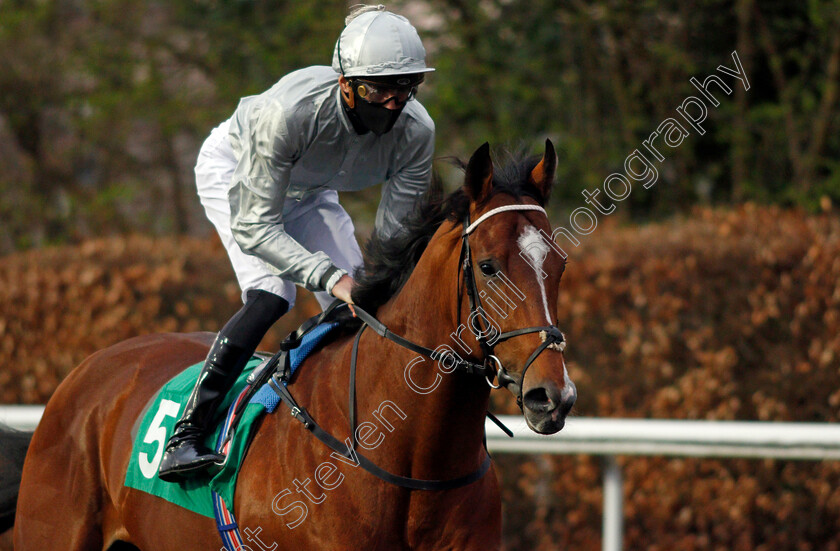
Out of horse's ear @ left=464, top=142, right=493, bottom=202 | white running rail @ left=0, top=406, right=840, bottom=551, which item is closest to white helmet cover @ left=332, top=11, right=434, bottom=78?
horse's ear @ left=464, top=142, right=493, bottom=202

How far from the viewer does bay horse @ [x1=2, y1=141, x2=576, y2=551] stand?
232 cm

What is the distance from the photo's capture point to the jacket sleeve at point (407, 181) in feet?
10.6

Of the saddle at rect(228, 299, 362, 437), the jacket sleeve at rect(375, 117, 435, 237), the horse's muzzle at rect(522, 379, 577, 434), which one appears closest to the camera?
the horse's muzzle at rect(522, 379, 577, 434)

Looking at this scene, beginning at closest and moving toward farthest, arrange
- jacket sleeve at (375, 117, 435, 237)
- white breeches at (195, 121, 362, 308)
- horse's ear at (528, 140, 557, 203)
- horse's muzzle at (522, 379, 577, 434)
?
horse's muzzle at (522, 379, 577, 434) < horse's ear at (528, 140, 557, 203) < jacket sleeve at (375, 117, 435, 237) < white breeches at (195, 121, 362, 308)

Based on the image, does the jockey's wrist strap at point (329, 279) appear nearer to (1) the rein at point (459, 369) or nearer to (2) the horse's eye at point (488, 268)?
(1) the rein at point (459, 369)

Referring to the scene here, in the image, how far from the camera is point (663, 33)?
27.2ft

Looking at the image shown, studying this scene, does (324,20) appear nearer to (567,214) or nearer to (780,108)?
(567,214)

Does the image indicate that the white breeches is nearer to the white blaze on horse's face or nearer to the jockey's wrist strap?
the jockey's wrist strap

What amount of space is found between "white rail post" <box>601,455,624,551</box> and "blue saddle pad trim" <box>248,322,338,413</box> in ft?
6.50

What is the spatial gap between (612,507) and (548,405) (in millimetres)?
2375

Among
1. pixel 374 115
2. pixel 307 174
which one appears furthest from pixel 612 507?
pixel 374 115

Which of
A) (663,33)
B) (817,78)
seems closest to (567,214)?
(663,33)

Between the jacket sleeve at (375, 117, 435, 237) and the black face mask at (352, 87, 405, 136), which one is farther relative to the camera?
the jacket sleeve at (375, 117, 435, 237)

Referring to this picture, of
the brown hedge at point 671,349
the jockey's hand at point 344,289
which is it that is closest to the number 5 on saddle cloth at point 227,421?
the jockey's hand at point 344,289
